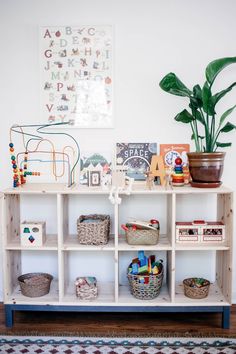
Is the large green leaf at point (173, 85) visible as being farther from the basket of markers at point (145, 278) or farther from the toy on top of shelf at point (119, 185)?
the basket of markers at point (145, 278)

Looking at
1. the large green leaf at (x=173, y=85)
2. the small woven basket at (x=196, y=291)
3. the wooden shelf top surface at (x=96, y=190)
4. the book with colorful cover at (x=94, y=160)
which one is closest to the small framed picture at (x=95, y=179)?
the wooden shelf top surface at (x=96, y=190)

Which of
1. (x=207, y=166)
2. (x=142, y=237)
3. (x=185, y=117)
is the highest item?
(x=185, y=117)

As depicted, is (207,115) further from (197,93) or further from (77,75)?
(77,75)

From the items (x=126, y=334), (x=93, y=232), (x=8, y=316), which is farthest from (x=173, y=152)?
(x=8, y=316)

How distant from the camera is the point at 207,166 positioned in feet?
8.24

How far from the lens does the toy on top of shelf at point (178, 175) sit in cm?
262

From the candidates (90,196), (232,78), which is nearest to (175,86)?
(232,78)

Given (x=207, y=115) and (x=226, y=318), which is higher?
(x=207, y=115)

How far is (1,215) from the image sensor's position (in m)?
2.59

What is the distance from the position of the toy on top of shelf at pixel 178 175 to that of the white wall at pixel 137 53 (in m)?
0.30

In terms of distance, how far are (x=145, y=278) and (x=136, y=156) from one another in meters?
0.83

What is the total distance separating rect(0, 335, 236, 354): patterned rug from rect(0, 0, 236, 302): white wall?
3.58 ft

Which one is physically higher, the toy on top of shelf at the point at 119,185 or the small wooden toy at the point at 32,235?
the toy on top of shelf at the point at 119,185

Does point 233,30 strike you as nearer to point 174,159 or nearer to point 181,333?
point 174,159
